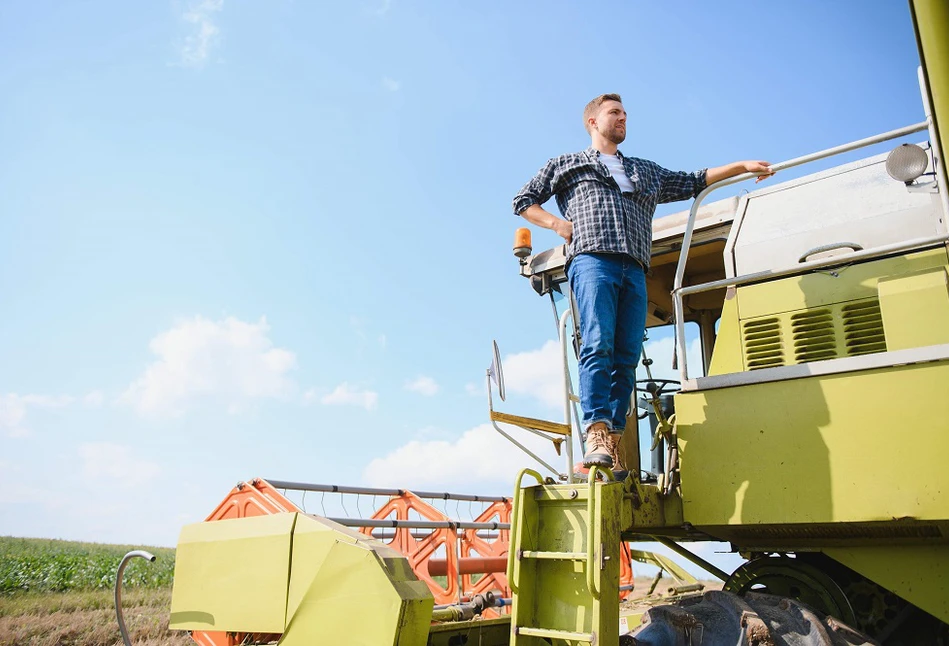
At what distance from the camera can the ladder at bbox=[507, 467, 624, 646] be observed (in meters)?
3.38

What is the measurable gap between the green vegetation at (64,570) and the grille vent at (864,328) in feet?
54.1

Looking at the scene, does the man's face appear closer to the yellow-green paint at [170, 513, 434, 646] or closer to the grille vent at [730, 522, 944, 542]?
the grille vent at [730, 522, 944, 542]

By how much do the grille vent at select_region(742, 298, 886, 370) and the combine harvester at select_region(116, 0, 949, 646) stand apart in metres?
0.01

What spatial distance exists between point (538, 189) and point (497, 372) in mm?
1228

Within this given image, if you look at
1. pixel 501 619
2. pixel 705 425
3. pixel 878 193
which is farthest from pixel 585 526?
pixel 878 193

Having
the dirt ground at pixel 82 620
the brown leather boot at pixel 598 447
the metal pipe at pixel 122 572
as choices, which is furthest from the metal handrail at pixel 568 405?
the dirt ground at pixel 82 620

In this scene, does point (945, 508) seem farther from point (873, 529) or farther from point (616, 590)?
point (616, 590)

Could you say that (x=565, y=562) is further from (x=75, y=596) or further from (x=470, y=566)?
(x=75, y=596)

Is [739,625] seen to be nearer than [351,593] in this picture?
Yes

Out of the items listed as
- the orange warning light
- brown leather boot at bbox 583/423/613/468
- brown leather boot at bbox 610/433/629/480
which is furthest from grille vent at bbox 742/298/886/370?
the orange warning light

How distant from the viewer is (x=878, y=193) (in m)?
4.50

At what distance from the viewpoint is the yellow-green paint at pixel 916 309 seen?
3.77 meters

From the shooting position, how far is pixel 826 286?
4.27 metres

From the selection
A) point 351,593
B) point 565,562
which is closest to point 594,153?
point 565,562
